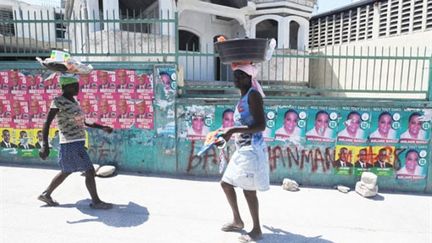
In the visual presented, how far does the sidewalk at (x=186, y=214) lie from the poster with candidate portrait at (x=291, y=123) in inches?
29.9

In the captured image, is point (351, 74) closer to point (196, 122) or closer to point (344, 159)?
point (344, 159)

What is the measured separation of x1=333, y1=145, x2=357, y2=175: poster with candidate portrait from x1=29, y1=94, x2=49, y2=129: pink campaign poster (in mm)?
4622

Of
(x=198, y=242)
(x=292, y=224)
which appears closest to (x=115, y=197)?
(x=198, y=242)

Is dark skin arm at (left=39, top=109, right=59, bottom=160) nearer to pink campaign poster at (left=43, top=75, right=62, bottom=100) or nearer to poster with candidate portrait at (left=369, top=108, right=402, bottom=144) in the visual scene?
pink campaign poster at (left=43, top=75, right=62, bottom=100)

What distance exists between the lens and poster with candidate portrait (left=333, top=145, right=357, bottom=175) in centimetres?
432

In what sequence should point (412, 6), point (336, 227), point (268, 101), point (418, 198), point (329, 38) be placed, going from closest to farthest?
1. point (336, 227)
2. point (418, 198)
3. point (268, 101)
4. point (412, 6)
5. point (329, 38)

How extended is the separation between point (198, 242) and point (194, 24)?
497 inches

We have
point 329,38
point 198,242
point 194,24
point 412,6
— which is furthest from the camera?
point 329,38

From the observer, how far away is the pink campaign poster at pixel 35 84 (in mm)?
4785

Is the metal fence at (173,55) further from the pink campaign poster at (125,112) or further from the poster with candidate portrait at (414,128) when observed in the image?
the pink campaign poster at (125,112)

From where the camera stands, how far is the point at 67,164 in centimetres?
330

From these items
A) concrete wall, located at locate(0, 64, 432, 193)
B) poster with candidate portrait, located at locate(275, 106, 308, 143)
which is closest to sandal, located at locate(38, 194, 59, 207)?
concrete wall, located at locate(0, 64, 432, 193)

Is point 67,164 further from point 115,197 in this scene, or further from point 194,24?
point 194,24

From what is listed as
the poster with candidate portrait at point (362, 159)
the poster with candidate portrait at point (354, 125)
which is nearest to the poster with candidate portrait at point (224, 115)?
the poster with candidate portrait at point (354, 125)
